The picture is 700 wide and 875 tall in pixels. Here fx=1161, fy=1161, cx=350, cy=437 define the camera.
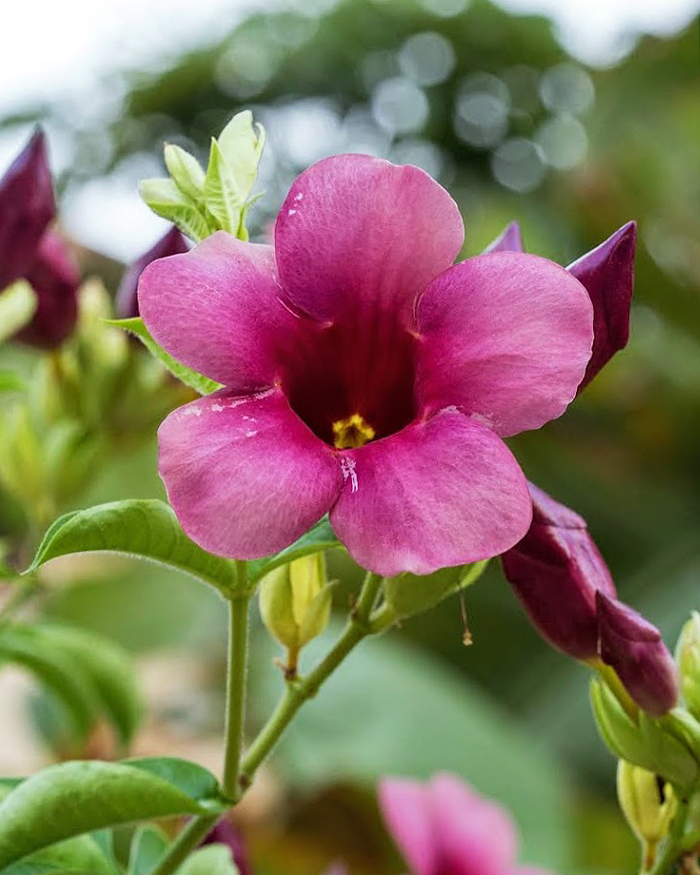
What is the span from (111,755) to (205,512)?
3.20ft

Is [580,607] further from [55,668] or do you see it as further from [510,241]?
[55,668]

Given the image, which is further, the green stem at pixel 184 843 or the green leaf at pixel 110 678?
the green leaf at pixel 110 678

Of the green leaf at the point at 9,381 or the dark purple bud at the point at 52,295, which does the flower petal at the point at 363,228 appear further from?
the dark purple bud at the point at 52,295

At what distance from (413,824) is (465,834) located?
0.06 meters

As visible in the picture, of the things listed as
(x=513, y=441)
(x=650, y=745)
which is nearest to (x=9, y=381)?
(x=650, y=745)

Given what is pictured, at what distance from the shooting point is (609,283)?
1.11ft

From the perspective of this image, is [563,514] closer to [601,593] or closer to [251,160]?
[601,593]

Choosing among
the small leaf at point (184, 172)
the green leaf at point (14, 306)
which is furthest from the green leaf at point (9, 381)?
the small leaf at point (184, 172)

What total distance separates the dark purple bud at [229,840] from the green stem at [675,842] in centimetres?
15

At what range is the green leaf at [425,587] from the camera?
354 millimetres

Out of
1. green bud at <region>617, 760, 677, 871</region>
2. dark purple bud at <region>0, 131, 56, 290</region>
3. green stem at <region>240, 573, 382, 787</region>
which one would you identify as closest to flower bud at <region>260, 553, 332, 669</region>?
green stem at <region>240, 573, 382, 787</region>

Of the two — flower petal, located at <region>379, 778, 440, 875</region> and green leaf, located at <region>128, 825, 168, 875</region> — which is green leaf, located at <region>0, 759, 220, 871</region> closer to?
green leaf, located at <region>128, 825, 168, 875</region>

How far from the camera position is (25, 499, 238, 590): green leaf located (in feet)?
0.99

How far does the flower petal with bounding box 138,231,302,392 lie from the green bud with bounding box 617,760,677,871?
0.71ft
